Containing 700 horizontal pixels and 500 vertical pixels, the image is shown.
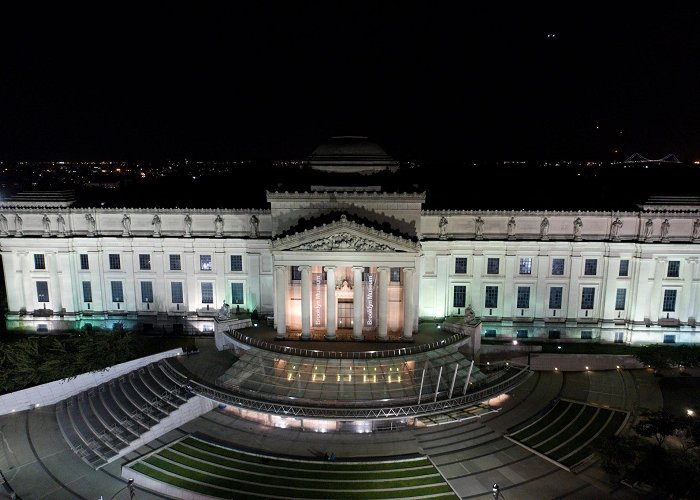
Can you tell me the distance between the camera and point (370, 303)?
62406 millimetres

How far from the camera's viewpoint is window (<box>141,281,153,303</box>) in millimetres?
68375

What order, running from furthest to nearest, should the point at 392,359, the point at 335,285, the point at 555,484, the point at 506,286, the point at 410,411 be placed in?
the point at 506,286 → the point at 335,285 → the point at 392,359 → the point at 410,411 → the point at 555,484

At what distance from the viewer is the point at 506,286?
215 feet

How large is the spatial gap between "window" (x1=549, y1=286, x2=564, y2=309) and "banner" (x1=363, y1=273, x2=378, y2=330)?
69.5 feet

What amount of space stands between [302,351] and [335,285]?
363 inches

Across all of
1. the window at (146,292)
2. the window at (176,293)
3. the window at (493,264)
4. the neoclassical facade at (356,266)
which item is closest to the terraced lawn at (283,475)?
the neoclassical facade at (356,266)

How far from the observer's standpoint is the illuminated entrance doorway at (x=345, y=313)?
206 feet

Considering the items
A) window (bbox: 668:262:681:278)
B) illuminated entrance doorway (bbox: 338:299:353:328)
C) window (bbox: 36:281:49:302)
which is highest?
window (bbox: 668:262:681:278)

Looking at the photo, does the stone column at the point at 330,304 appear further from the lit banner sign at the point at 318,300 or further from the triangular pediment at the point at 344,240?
the lit banner sign at the point at 318,300

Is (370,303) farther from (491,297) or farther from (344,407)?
(344,407)

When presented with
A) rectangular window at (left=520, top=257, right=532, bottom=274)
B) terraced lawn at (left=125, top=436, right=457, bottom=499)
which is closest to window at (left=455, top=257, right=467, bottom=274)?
rectangular window at (left=520, top=257, right=532, bottom=274)

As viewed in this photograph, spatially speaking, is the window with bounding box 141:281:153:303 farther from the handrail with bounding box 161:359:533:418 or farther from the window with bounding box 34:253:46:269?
the handrail with bounding box 161:359:533:418

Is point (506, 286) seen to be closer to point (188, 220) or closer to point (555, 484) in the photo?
point (555, 484)

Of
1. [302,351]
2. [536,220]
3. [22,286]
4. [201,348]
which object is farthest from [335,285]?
[22,286]
